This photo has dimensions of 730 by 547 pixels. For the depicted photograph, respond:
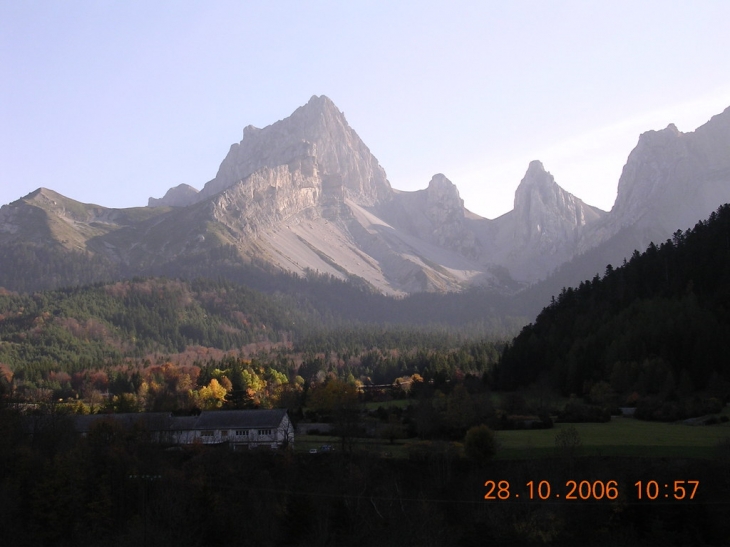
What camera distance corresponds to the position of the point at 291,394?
8969cm

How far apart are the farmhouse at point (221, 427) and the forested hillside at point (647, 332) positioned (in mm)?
28046

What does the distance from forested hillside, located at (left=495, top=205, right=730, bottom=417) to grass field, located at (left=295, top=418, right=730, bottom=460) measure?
679cm

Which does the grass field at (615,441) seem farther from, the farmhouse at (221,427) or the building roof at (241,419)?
the building roof at (241,419)

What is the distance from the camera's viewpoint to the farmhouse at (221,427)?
6400 centimetres

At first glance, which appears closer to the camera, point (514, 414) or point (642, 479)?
point (642, 479)

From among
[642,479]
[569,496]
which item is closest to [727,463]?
[642,479]

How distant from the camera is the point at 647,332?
73.5 metres

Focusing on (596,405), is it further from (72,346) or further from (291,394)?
(72,346)

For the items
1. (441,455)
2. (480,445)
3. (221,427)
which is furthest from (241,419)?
(480,445)

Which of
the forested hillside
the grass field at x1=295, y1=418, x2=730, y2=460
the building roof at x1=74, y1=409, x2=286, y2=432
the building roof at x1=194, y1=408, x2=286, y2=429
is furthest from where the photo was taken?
the forested hillside

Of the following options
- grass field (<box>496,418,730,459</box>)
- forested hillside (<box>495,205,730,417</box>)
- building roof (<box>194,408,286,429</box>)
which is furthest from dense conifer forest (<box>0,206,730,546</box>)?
building roof (<box>194,408,286,429</box>)

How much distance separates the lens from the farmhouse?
6400cm

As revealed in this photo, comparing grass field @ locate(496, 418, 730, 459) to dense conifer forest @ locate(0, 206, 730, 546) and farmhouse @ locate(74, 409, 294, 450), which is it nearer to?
dense conifer forest @ locate(0, 206, 730, 546)

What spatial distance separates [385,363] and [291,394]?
42.2m
